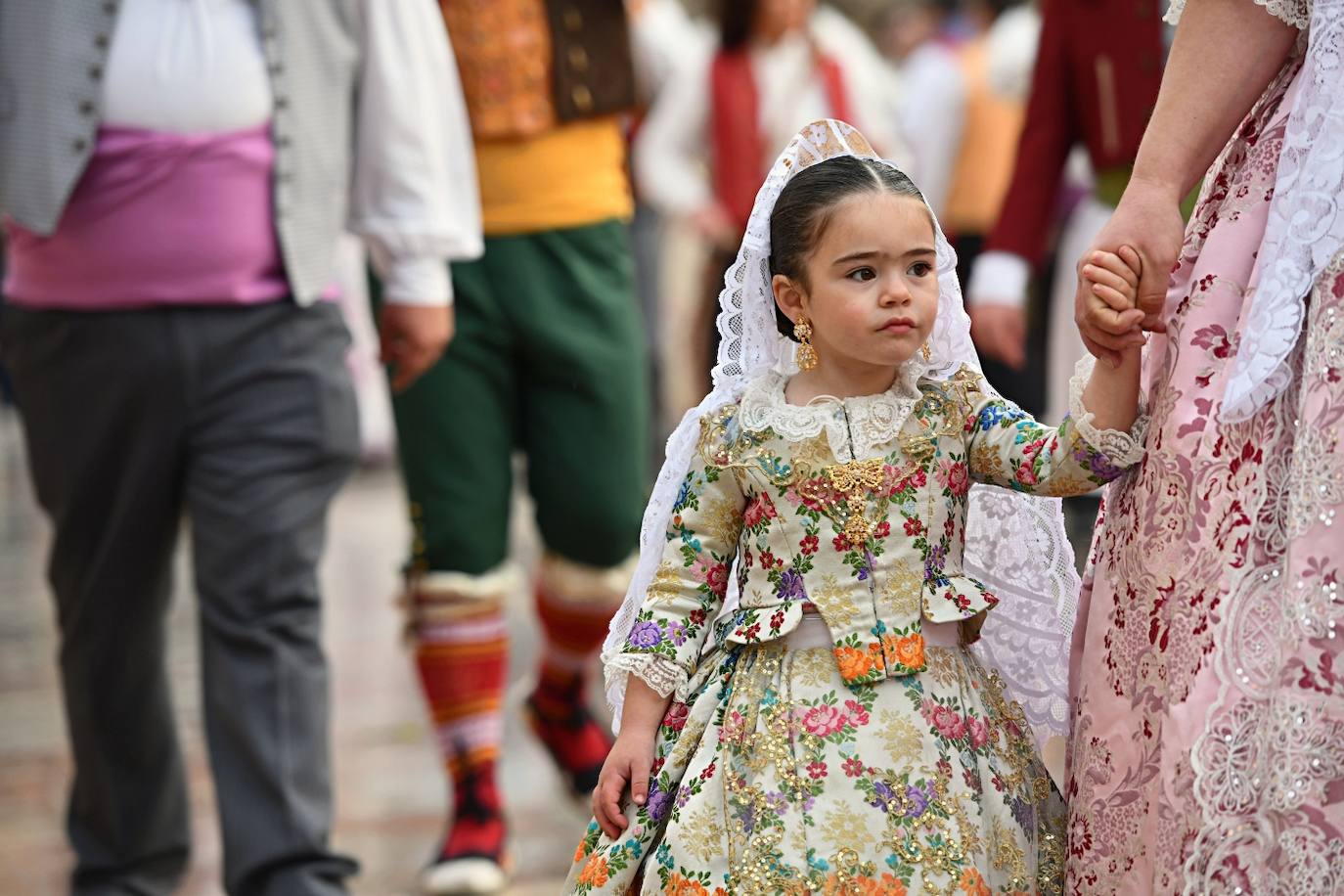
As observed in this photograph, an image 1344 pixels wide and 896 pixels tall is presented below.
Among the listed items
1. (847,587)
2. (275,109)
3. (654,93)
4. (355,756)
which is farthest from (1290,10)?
(654,93)

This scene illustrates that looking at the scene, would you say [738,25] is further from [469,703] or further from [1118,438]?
[1118,438]

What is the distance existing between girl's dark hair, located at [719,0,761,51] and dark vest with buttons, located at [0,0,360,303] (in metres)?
3.36

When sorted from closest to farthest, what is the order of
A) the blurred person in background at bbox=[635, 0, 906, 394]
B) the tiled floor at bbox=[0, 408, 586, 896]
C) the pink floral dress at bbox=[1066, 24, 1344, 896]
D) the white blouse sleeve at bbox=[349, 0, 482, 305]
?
the pink floral dress at bbox=[1066, 24, 1344, 896] → the white blouse sleeve at bbox=[349, 0, 482, 305] → the tiled floor at bbox=[0, 408, 586, 896] → the blurred person in background at bbox=[635, 0, 906, 394]

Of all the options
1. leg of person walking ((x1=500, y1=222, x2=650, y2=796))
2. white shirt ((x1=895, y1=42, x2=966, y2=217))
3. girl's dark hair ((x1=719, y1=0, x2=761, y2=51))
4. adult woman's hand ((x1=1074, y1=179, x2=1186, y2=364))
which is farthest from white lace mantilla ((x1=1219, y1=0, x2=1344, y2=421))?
white shirt ((x1=895, y1=42, x2=966, y2=217))

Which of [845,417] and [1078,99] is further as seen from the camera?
[1078,99]

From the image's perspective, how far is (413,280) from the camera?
349 centimetres

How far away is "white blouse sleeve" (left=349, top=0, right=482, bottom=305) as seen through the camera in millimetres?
3389

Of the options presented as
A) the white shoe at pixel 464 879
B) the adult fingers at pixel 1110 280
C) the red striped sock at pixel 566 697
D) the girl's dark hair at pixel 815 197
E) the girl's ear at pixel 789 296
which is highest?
the girl's dark hair at pixel 815 197

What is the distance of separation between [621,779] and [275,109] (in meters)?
1.37

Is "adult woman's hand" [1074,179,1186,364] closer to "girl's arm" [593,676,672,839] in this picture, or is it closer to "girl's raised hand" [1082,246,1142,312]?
"girl's raised hand" [1082,246,1142,312]

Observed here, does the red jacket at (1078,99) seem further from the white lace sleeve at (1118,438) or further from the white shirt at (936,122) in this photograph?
the white shirt at (936,122)

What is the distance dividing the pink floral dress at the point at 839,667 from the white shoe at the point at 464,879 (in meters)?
1.39

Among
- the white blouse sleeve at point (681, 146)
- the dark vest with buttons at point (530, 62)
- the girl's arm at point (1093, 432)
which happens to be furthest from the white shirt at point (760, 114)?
the girl's arm at point (1093, 432)

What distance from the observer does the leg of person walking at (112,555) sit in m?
3.18
